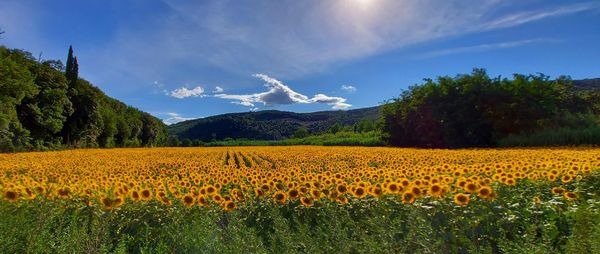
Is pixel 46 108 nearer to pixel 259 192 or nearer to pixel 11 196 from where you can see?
pixel 11 196

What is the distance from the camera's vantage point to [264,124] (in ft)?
456

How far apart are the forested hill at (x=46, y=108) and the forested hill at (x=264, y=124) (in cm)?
5581

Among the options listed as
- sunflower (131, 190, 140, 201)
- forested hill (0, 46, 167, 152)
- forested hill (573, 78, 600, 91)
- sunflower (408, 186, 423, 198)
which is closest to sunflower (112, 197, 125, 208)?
Answer: sunflower (131, 190, 140, 201)

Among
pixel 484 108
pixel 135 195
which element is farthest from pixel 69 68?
pixel 135 195

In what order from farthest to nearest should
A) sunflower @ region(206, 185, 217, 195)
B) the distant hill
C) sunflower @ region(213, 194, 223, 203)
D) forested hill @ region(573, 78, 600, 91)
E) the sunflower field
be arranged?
the distant hill < forested hill @ region(573, 78, 600, 91) < sunflower @ region(206, 185, 217, 195) < sunflower @ region(213, 194, 223, 203) < the sunflower field

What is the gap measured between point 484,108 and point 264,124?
365ft

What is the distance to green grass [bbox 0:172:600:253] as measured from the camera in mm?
3639

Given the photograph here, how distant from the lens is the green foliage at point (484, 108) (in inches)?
1110

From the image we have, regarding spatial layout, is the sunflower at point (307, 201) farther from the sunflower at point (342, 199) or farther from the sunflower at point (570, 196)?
the sunflower at point (570, 196)

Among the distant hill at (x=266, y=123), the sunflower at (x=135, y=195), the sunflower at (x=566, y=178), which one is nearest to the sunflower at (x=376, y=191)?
the sunflower at (x=566, y=178)

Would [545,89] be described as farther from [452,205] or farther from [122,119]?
[122,119]

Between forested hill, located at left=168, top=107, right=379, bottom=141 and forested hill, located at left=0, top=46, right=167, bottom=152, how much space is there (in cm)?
5581

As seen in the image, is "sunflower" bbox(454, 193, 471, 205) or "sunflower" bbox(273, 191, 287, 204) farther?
"sunflower" bbox(273, 191, 287, 204)

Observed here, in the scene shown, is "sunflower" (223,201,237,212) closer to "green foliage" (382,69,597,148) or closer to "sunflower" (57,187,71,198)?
"sunflower" (57,187,71,198)
